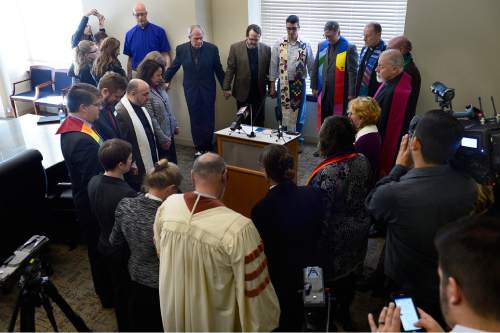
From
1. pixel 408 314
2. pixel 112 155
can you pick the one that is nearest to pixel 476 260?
pixel 408 314

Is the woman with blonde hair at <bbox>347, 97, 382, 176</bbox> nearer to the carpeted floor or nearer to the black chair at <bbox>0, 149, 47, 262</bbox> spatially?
the carpeted floor

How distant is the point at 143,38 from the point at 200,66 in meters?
0.90

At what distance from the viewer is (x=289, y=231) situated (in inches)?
72.2

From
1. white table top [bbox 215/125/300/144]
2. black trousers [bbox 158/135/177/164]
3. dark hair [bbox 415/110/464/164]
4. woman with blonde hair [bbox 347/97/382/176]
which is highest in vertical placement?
dark hair [bbox 415/110/464/164]

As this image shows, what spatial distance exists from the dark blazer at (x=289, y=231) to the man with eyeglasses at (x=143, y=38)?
3949mm

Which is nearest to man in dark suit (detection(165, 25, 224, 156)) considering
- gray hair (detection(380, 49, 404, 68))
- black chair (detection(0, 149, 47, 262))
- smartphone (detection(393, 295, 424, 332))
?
gray hair (detection(380, 49, 404, 68))

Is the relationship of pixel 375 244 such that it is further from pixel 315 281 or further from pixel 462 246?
pixel 462 246

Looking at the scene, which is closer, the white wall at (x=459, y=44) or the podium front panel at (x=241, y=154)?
the podium front panel at (x=241, y=154)

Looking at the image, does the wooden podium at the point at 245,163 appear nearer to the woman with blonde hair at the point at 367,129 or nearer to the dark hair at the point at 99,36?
the woman with blonde hair at the point at 367,129

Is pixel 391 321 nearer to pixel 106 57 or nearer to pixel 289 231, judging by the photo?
pixel 289 231

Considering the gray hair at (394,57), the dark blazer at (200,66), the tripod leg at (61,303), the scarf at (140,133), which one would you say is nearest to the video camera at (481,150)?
the gray hair at (394,57)

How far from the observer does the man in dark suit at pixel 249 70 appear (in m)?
4.93

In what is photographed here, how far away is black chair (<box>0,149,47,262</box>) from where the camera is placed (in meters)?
2.65

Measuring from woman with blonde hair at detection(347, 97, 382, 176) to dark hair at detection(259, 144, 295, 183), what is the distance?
847 mm
